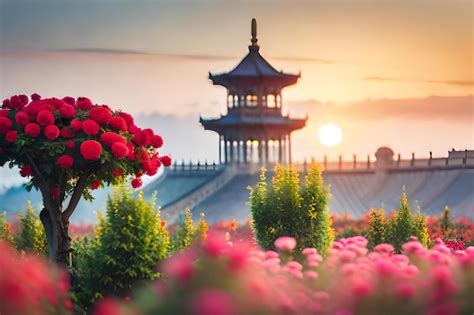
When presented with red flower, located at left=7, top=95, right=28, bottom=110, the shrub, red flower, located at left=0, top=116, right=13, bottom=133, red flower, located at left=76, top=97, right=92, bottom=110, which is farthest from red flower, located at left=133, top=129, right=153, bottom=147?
the shrub

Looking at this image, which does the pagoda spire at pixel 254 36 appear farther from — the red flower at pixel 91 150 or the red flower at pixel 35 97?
the red flower at pixel 91 150

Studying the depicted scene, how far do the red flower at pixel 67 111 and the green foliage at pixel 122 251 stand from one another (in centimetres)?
232

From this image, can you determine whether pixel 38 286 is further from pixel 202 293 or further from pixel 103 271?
pixel 103 271

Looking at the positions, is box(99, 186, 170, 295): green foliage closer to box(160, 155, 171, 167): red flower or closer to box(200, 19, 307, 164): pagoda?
box(160, 155, 171, 167): red flower

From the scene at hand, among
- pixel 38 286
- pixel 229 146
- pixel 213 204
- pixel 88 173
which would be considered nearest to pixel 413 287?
pixel 38 286

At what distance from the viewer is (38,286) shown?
30.5ft

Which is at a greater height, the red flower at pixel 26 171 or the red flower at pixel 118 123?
the red flower at pixel 118 123

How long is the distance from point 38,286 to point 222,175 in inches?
1687

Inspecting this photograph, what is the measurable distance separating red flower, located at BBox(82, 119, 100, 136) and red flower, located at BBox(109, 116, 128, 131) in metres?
0.30

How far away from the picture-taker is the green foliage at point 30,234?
21.7 metres

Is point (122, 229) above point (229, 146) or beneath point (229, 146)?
beneath

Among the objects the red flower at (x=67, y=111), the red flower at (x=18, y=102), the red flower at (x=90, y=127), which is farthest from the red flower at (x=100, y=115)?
the red flower at (x=18, y=102)

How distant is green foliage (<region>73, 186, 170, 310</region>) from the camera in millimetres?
13992

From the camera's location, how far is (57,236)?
1647 centimetres
